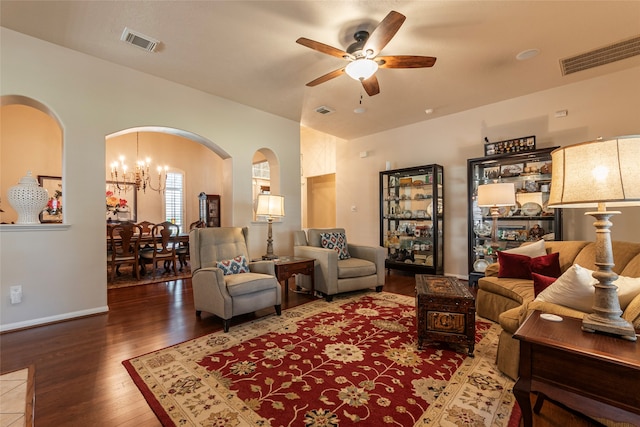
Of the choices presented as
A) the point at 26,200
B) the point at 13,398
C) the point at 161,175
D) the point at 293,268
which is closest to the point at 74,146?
the point at 26,200

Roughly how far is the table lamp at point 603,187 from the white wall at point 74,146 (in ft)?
13.6

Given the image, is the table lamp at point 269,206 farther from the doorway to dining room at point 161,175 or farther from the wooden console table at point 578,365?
the doorway to dining room at point 161,175

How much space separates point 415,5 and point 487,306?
9.77ft

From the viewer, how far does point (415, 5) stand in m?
2.45

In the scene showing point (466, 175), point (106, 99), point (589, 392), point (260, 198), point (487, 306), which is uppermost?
point (106, 99)

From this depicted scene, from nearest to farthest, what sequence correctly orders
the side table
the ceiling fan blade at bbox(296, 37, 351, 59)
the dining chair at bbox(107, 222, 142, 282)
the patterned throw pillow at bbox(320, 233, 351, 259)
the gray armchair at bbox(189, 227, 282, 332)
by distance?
the ceiling fan blade at bbox(296, 37, 351, 59) < the gray armchair at bbox(189, 227, 282, 332) < the side table < the patterned throw pillow at bbox(320, 233, 351, 259) < the dining chair at bbox(107, 222, 142, 282)

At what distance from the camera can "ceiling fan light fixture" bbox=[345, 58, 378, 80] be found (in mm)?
2606

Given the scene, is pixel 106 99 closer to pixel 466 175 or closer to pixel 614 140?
pixel 614 140

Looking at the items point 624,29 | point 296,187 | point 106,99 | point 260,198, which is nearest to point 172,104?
point 106,99

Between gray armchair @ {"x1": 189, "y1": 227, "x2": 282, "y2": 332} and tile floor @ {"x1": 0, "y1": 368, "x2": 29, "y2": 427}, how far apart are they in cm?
130

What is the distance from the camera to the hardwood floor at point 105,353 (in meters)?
1.56

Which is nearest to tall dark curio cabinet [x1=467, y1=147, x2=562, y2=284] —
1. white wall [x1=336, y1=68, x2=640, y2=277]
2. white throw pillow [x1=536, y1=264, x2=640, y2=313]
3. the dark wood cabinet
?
white wall [x1=336, y1=68, x2=640, y2=277]

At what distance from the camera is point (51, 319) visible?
116 inches

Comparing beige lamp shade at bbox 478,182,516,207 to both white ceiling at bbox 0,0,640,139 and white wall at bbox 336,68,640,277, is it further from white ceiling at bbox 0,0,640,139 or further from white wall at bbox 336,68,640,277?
white ceiling at bbox 0,0,640,139
